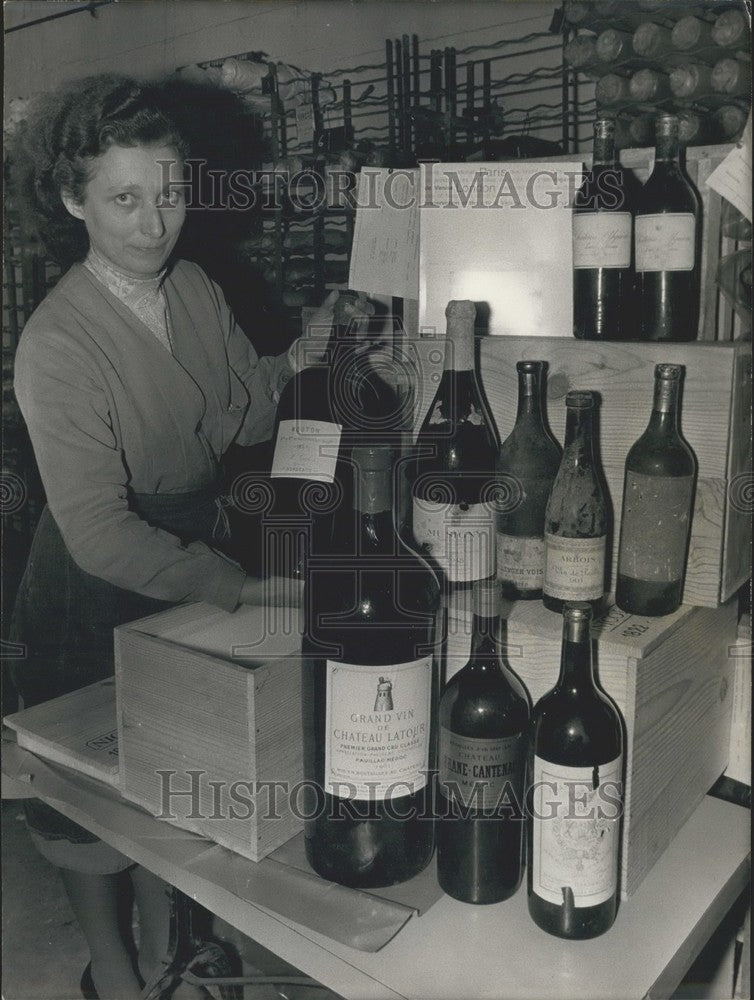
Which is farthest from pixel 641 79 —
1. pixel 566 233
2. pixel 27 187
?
pixel 27 187

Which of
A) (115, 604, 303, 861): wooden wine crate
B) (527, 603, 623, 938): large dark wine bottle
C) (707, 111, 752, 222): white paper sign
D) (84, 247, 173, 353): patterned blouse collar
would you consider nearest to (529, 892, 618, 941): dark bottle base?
(527, 603, 623, 938): large dark wine bottle

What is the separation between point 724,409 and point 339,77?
834 millimetres

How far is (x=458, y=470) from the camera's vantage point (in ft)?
3.18

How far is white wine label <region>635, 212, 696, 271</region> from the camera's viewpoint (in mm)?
814

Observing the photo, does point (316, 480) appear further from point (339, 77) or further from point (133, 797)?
point (339, 77)

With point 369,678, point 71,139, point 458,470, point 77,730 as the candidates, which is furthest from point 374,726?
point 71,139

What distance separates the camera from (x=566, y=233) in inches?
36.9

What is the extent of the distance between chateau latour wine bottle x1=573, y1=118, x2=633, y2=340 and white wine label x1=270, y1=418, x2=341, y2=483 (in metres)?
0.39

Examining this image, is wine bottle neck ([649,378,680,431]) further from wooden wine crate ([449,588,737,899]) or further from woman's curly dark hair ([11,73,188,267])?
woman's curly dark hair ([11,73,188,267])

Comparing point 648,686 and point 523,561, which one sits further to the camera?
point 523,561

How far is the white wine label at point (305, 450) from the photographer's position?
1.15 m

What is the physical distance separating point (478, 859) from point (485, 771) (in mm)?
103

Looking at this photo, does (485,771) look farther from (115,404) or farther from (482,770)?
(115,404)

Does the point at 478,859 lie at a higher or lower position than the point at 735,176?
lower
